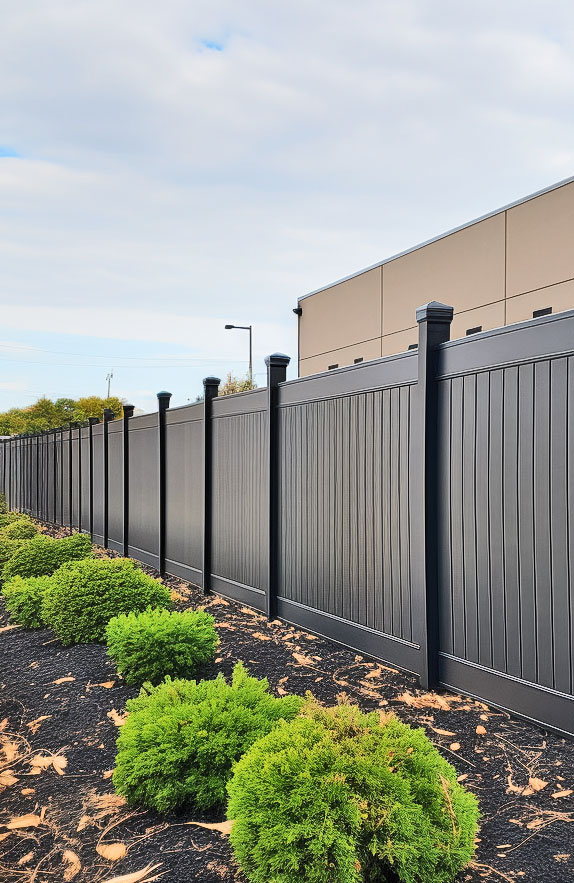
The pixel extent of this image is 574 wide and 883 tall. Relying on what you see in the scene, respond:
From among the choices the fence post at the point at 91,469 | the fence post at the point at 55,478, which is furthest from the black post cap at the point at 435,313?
the fence post at the point at 55,478

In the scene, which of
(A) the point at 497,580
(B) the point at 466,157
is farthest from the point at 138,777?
(B) the point at 466,157

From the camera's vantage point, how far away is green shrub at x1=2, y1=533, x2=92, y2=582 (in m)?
7.54

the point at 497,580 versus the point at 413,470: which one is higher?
the point at 413,470

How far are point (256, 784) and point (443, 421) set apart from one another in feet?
8.83

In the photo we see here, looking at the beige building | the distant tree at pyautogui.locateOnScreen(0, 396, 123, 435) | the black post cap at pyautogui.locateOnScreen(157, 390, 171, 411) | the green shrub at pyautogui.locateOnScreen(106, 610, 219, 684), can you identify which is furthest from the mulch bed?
the distant tree at pyautogui.locateOnScreen(0, 396, 123, 435)

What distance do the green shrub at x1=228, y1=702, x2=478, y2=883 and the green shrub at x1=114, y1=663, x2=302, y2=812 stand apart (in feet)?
1.58

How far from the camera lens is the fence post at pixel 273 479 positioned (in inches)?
250

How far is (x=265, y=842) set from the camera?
82.0 inches

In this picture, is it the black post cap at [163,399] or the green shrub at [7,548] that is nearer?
the green shrub at [7,548]

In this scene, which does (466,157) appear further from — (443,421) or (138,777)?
(138,777)

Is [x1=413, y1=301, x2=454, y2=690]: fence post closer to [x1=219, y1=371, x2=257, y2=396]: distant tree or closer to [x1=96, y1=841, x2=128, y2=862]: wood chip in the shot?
[x1=96, y1=841, x2=128, y2=862]: wood chip

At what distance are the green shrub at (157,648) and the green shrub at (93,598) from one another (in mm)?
894

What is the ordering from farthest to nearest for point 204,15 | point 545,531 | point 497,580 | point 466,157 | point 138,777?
point 466,157
point 204,15
point 497,580
point 545,531
point 138,777

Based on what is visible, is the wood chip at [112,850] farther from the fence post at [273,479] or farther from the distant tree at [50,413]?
the distant tree at [50,413]
